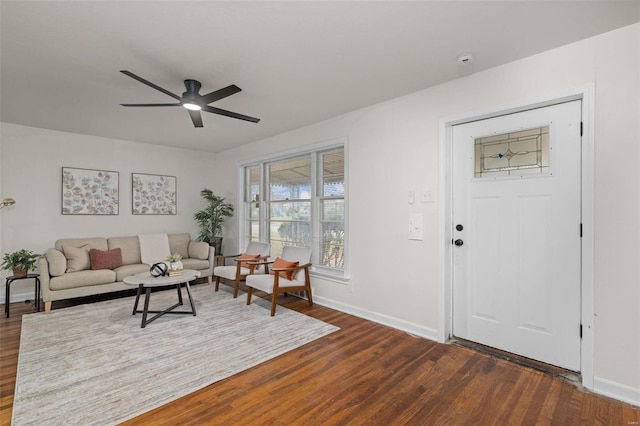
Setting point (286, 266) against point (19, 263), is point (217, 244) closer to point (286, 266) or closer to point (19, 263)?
point (286, 266)

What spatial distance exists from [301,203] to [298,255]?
883 millimetres

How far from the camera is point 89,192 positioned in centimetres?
494

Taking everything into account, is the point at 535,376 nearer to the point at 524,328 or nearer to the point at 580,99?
the point at 524,328

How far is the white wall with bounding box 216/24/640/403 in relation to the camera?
6.71ft

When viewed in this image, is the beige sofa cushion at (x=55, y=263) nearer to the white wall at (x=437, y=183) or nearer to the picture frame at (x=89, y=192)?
the picture frame at (x=89, y=192)

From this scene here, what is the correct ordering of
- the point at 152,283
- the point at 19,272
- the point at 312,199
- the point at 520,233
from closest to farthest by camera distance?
the point at 520,233
the point at 152,283
the point at 19,272
the point at 312,199

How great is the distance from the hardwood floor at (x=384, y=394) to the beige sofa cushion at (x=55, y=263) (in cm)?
121

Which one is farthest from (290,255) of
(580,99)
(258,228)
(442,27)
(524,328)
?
(580,99)

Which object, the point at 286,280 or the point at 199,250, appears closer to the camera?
the point at 286,280

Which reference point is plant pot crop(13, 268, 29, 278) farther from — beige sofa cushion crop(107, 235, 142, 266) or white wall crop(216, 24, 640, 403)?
white wall crop(216, 24, 640, 403)

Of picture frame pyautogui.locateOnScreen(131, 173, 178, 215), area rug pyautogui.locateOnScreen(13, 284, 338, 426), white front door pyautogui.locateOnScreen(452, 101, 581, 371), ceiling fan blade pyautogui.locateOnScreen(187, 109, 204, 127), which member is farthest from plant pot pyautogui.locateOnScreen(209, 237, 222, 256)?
white front door pyautogui.locateOnScreen(452, 101, 581, 371)

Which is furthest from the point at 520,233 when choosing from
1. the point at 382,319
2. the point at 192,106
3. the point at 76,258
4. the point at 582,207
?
the point at 76,258

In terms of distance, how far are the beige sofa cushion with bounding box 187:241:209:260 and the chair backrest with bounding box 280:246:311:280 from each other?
177cm

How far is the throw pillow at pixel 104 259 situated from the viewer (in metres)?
4.34
